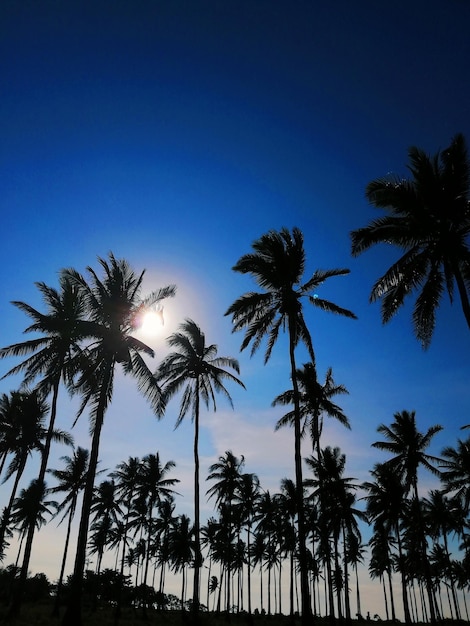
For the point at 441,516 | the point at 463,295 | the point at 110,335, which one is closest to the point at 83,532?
the point at 110,335

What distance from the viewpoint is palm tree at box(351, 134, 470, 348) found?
50.5 feet

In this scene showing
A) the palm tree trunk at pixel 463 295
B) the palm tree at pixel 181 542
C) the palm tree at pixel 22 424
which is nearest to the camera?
the palm tree trunk at pixel 463 295

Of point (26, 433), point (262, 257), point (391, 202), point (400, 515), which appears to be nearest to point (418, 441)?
point (400, 515)

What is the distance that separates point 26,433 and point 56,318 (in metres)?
14.6

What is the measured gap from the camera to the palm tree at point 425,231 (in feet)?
50.5

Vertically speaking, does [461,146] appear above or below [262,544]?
above

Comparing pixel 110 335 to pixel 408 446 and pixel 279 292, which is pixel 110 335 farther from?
pixel 408 446

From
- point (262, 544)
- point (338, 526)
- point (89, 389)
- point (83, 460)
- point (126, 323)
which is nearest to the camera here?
point (89, 389)

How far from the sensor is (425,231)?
16.0 meters

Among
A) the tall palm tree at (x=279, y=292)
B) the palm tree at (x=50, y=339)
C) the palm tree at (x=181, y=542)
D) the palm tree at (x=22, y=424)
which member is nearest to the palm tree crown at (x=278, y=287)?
the tall palm tree at (x=279, y=292)

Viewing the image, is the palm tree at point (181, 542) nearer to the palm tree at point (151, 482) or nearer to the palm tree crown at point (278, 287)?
the palm tree at point (151, 482)

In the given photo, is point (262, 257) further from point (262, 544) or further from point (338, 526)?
point (262, 544)

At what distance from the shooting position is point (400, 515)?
136 ft

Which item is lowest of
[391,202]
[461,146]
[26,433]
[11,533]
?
[11,533]
